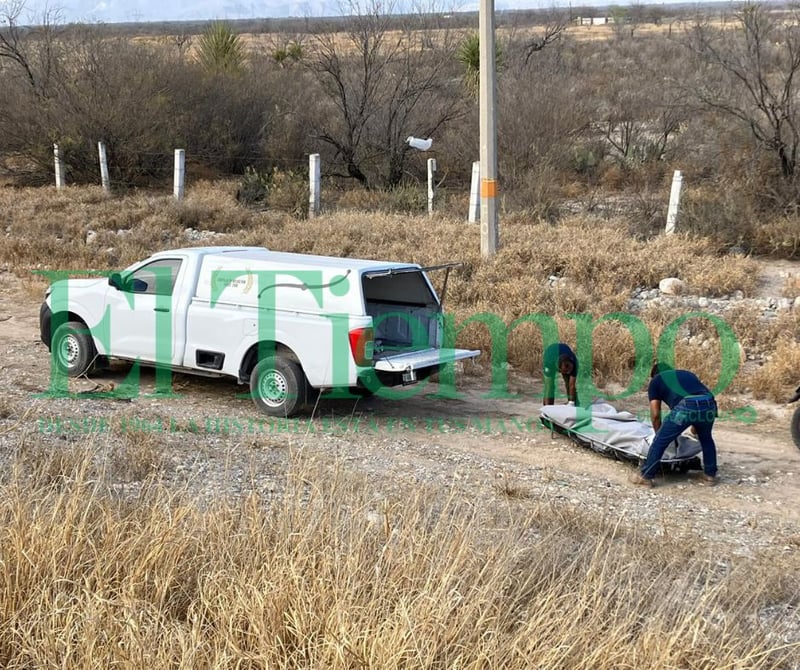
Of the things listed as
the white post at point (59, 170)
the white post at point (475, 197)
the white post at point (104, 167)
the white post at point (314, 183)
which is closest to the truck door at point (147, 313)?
the white post at point (475, 197)

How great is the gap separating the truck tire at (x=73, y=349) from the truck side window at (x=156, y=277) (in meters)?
0.93

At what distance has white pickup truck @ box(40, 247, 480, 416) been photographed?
8688mm

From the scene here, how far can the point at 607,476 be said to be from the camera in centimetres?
783

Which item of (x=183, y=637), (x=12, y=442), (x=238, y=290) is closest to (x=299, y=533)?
(x=183, y=637)

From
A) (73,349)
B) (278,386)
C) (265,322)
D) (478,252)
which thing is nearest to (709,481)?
(278,386)

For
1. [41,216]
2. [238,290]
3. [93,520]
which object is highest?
[41,216]

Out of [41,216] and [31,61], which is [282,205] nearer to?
[41,216]

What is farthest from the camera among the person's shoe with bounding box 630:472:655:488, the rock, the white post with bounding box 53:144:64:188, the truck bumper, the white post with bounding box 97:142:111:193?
the white post with bounding box 53:144:64:188

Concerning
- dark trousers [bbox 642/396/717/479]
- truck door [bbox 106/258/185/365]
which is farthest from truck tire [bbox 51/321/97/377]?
dark trousers [bbox 642/396/717/479]

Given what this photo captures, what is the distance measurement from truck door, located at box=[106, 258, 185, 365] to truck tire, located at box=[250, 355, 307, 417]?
1176 millimetres

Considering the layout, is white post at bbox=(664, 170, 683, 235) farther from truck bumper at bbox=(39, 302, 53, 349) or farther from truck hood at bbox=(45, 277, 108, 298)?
truck bumper at bbox=(39, 302, 53, 349)

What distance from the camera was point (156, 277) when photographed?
32.4 feet

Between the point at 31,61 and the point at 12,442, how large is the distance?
A: 25691 millimetres

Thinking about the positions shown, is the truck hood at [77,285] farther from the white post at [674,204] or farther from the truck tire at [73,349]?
the white post at [674,204]
